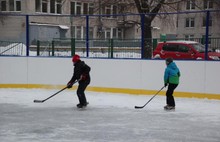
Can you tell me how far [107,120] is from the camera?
6.98m

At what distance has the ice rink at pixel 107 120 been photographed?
18.7ft

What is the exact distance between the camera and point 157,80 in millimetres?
9805

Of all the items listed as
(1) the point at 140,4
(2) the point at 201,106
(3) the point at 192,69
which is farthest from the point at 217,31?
(1) the point at 140,4

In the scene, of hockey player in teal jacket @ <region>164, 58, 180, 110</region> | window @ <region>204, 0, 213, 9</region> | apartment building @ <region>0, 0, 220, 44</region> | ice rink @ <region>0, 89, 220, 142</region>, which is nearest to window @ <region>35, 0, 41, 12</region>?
apartment building @ <region>0, 0, 220, 44</region>

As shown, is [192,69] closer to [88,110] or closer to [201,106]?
[201,106]

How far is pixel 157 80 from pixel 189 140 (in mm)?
4363

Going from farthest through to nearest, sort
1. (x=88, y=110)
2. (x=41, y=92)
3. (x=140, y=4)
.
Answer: (x=140, y=4), (x=41, y=92), (x=88, y=110)

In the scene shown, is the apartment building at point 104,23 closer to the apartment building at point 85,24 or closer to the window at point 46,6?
the apartment building at point 85,24

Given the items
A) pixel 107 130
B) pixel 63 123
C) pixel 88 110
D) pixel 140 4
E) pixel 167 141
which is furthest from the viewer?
pixel 140 4

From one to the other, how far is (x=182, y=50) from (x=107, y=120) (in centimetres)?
544

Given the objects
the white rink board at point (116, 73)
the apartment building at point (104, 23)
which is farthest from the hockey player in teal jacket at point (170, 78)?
the apartment building at point (104, 23)

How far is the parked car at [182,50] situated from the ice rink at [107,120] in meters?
1.44

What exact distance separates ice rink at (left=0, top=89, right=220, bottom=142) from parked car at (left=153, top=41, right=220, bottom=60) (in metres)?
1.44

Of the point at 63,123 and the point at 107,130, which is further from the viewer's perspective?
the point at 63,123
